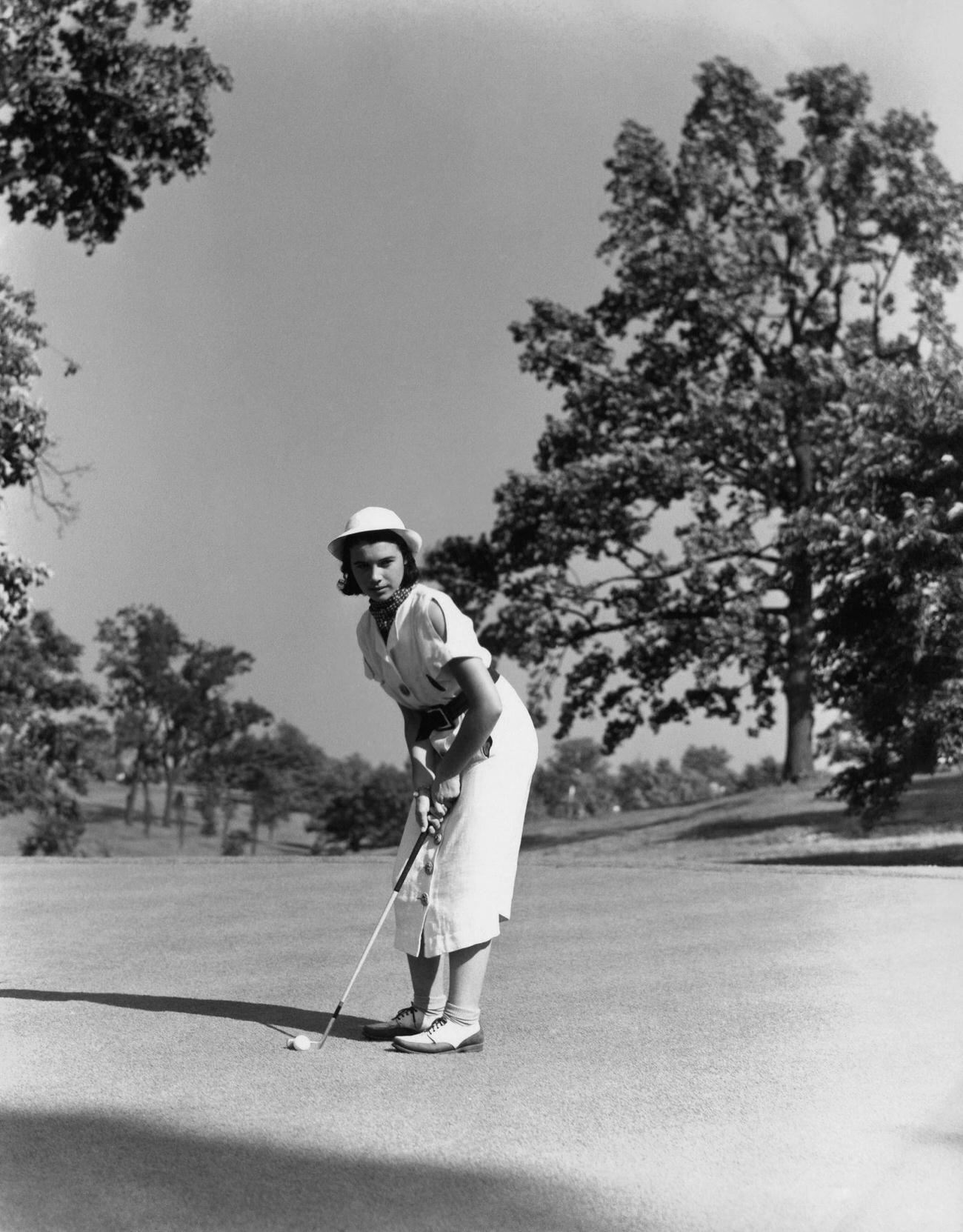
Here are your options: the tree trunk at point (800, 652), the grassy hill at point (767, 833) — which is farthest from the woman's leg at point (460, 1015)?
the tree trunk at point (800, 652)

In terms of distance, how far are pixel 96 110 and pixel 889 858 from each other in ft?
49.3

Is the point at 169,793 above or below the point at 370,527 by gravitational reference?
below

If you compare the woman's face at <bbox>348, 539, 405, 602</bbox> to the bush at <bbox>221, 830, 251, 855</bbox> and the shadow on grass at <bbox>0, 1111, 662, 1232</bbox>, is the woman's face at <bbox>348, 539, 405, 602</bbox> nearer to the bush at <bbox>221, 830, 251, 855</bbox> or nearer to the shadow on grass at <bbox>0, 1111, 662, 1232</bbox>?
the shadow on grass at <bbox>0, 1111, 662, 1232</bbox>

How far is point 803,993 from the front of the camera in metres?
6.34

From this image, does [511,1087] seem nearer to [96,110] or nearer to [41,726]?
[96,110]

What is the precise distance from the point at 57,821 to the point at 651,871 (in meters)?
35.6

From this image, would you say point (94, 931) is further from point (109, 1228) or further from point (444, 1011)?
point (109, 1228)

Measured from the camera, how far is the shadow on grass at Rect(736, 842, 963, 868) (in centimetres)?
1802

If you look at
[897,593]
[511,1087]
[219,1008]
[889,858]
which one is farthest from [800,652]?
[511,1087]

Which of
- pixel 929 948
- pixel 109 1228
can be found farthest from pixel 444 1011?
pixel 929 948

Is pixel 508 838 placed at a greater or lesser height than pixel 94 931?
greater

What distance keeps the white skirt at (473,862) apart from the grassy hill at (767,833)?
424 inches

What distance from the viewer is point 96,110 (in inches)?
899

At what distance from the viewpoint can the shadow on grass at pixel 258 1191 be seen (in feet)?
10.8
